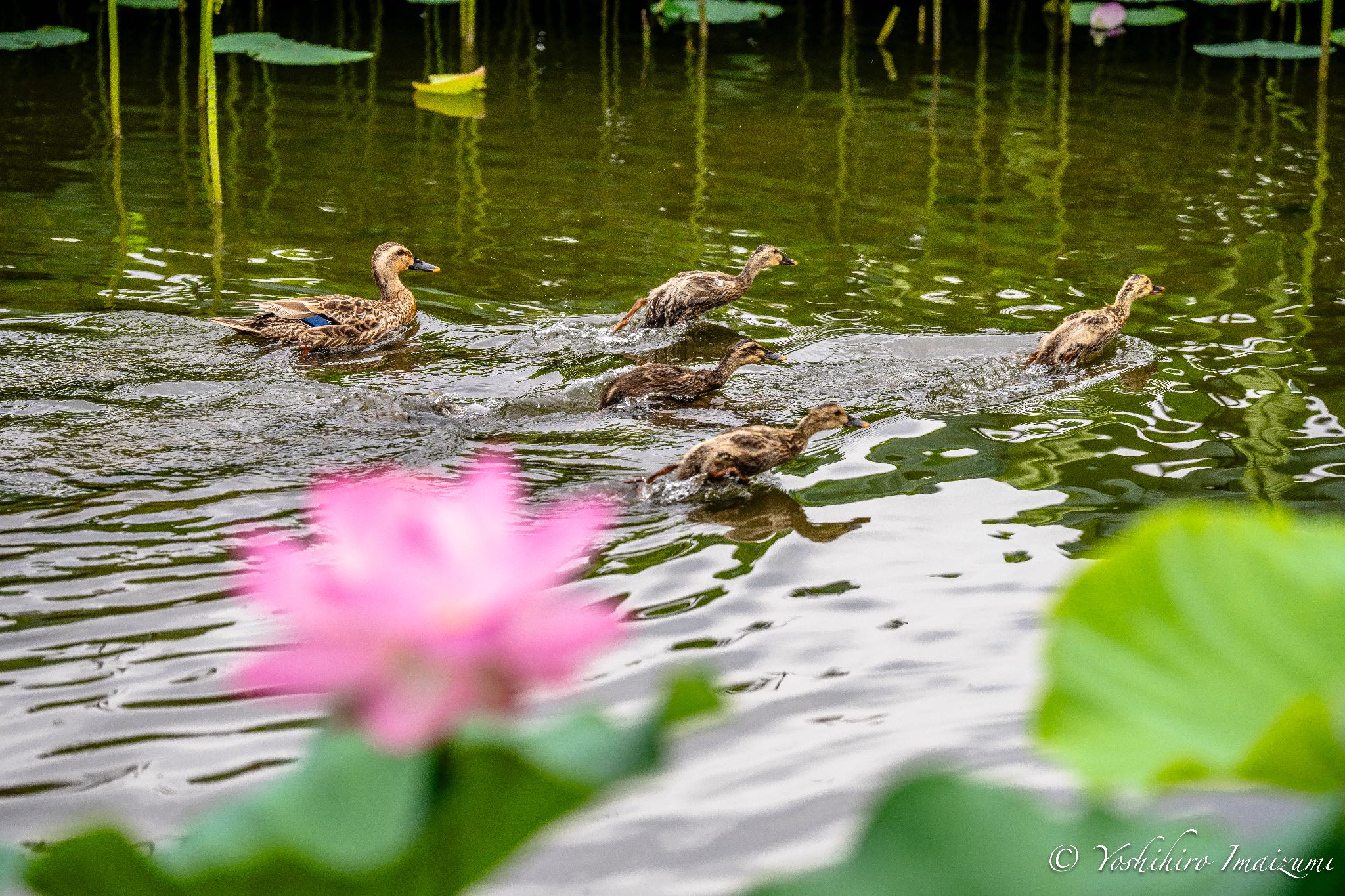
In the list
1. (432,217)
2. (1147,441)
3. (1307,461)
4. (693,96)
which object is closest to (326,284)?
(432,217)

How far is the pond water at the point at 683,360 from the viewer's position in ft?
13.3

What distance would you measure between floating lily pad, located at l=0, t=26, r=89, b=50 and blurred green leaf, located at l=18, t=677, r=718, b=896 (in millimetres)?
15535

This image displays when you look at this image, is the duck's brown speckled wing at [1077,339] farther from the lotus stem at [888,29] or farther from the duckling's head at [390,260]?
the lotus stem at [888,29]

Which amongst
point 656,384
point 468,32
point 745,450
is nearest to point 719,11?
point 468,32

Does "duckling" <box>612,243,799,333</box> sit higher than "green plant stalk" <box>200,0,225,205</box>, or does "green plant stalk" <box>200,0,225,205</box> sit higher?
"green plant stalk" <box>200,0,225,205</box>

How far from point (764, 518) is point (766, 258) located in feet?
11.5

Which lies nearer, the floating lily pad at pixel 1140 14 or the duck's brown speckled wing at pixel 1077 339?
the duck's brown speckled wing at pixel 1077 339

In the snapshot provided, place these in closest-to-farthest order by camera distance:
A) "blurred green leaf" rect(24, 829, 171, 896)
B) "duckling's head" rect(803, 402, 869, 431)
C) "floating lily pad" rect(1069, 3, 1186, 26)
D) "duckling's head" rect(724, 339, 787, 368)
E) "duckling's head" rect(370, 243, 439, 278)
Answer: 1. "blurred green leaf" rect(24, 829, 171, 896)
2. "duckling's head" rect(803, 402, 869, 431)
3. "duckling's head" rect(724, 339, 787, 368)
4. "duckling's head" rect(370, 243, 439, 278)
5. "floating lily pad" rect(1069, 3, 1186, 26)

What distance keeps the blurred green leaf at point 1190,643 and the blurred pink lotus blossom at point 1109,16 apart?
60.0 ft

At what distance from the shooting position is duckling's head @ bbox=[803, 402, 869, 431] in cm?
654

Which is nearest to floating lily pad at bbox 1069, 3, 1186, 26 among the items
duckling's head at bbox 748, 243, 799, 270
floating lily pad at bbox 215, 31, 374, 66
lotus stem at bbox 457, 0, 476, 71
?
lotus stem at bbox 457, 0, 476, 71

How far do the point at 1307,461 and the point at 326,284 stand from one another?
5853 mm

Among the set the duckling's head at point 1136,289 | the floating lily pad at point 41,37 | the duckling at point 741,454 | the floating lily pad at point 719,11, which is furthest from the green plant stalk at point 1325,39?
the floating lily pad at point 41,37

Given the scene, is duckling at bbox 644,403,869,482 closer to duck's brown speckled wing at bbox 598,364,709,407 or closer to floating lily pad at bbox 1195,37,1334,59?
duck's brown speckled wing at bbox 598,364,709,407
